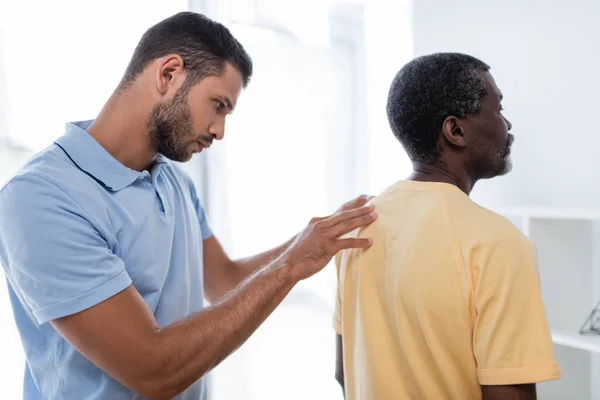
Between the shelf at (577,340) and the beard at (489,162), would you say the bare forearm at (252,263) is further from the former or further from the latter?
the shelf at (577,340)

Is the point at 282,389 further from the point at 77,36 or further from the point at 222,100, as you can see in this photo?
the point at 77,36

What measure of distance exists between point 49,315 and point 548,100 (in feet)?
4.79

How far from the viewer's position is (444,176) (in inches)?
43.3

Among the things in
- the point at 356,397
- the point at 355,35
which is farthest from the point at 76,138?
the point at 355,35

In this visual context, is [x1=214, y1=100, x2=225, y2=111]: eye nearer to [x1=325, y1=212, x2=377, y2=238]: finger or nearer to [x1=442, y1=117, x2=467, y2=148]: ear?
[x1=325, y1=212, x2=377, y2=238]: finger

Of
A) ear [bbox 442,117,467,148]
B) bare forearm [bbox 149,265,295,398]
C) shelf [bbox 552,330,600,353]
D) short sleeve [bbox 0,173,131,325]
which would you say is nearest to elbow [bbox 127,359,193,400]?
bare forearm [bbox 149,265,295,398]

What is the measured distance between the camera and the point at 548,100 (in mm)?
1764

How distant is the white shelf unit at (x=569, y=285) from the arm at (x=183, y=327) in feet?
2.24

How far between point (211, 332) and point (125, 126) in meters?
0.45

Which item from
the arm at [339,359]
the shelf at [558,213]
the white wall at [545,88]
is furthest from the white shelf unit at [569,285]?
the arm at [339,359]

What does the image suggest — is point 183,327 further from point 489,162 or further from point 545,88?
point 545,88

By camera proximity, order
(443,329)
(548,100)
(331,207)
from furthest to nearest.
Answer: (331,207)
(548,100)
(443,329)

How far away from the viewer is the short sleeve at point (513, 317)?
910mm

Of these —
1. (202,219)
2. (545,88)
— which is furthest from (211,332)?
(545,88)
